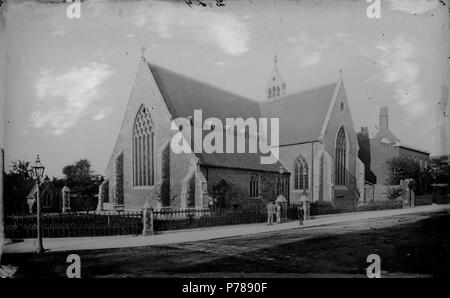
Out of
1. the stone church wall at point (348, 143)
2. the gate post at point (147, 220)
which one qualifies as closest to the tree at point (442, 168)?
the stone church wall at point (348, 143)

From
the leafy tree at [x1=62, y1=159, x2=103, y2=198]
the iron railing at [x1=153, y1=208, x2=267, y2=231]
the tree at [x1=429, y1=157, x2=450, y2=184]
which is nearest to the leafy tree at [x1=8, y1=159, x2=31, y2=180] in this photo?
the leafy tree at [x1=62, y1=159, x2=103, y2=198]

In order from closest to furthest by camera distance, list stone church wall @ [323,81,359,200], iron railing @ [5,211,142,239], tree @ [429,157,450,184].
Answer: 1. iron railing @ [5,211,142,239]
2. tree @ [429,157,450,184]
3. stone church wall @ [323,81,359,200]

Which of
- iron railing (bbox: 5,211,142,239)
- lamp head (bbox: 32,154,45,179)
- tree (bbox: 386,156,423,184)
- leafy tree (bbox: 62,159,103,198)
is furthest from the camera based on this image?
tree (bbox: 386,156,423,184)

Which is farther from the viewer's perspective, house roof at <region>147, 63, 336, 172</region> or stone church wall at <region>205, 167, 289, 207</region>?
stone church wall at <region>205, 167, 289, 207</region>

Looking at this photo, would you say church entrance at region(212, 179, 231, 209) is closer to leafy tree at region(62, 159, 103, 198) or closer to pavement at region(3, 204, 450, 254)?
pavement at region(3, 204, 450, 254)

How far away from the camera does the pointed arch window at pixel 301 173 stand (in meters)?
8.81

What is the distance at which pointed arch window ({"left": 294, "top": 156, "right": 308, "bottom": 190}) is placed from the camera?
8.81 m

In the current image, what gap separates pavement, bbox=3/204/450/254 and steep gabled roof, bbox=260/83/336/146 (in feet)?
7.73

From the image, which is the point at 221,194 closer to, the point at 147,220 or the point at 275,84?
the point at 147,220

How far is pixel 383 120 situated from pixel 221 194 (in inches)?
178

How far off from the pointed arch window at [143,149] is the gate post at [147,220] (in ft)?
4.31

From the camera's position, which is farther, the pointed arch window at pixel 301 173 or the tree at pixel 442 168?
the pointed arch window at pixel 301 173

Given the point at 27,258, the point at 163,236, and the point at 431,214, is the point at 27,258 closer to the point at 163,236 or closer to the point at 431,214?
the point at 163,236

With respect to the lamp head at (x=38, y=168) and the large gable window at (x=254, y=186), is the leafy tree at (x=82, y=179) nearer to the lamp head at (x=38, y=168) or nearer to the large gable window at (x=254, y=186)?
the lamp head at (x=38, y=168)
